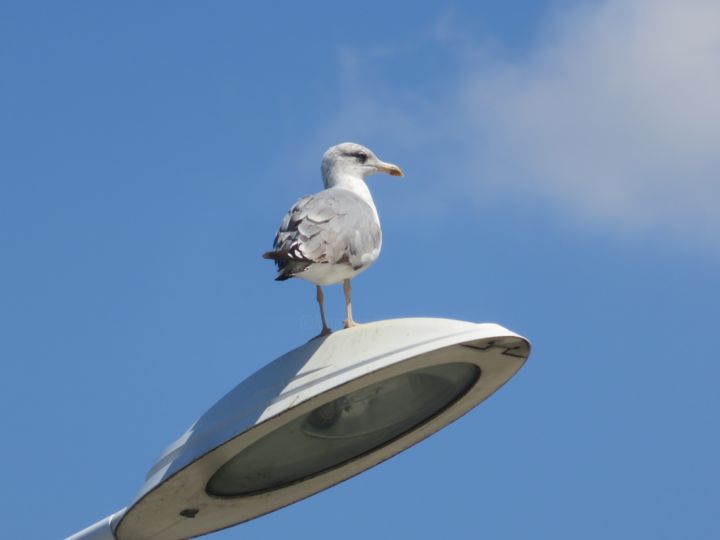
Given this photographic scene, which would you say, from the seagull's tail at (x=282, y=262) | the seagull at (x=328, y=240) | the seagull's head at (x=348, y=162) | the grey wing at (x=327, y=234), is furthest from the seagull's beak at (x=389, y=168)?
the seagull's tail at (x=282, y=262)

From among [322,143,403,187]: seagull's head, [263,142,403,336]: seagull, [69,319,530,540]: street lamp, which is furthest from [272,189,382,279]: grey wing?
[322,143,403,187]: seagull's head

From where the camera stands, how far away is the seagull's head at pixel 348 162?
879cm

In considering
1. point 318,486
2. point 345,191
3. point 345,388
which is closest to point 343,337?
point 345,388

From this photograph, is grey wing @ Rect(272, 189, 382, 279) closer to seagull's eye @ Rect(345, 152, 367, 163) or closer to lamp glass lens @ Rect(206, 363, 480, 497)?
lamp glass lens @ Rect(206, 363, 480, 497)

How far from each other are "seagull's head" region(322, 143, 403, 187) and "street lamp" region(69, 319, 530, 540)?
245cm

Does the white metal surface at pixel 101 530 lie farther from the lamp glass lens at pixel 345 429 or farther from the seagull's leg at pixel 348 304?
the seagull's leg at pixel 348 304

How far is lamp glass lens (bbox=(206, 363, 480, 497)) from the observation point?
647 centimetres

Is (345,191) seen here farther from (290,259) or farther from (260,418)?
(260,418)

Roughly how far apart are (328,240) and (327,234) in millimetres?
50

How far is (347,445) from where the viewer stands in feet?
21.9

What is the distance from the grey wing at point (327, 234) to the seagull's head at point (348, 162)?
3.03ft

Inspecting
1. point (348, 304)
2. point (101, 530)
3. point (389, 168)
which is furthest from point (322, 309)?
point (101, 530)

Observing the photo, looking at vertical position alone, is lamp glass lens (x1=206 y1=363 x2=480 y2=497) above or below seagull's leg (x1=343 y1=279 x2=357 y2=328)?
below

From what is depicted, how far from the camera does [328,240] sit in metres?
6.99
